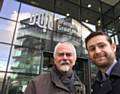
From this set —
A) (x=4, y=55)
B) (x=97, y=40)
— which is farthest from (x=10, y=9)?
(x=97, y=40)

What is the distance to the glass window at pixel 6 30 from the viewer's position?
Result: 794cm

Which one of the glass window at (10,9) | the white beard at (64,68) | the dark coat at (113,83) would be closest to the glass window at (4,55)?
the glass window at (10,9)

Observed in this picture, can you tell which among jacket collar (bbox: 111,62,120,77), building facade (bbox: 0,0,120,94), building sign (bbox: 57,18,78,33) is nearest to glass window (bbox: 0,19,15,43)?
building facade (bbox: 0,0,120,94)

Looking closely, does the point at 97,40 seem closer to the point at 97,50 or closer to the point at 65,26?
the point at 97,50

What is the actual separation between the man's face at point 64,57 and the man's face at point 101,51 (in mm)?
567

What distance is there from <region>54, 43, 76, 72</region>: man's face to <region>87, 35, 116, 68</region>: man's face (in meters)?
0.57

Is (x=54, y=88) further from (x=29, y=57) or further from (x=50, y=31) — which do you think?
(x=50, y=31)

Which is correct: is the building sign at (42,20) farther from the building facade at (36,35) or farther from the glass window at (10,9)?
the glass window at (10,9)

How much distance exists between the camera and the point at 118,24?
12234 millimetres

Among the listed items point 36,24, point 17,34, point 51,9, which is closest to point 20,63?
point 17,34

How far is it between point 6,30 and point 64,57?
651 centimetres

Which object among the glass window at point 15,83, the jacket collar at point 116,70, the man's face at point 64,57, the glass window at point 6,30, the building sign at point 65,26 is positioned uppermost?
the building sign at point 65,26

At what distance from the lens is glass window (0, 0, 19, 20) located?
8434 mm

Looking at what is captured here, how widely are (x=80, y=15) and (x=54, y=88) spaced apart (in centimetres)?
961
